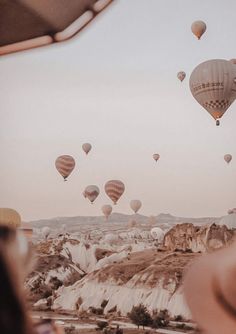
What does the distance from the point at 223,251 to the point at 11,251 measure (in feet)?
0.73

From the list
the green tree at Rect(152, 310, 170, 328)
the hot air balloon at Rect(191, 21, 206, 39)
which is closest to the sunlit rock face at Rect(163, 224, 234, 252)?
the green tree at Rect(152, 310, 170, 328)

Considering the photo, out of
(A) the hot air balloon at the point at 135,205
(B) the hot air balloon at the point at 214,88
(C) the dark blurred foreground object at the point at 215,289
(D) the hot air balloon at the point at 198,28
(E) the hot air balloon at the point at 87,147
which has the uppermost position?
(D) the hot air balloon at the point at 198,28

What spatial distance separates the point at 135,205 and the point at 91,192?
866 mm

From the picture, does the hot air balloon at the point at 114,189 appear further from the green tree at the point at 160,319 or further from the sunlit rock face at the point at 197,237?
the green tree at the point at 160,319

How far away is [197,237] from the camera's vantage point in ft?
31.5

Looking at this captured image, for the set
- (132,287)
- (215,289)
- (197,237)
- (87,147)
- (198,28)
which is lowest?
(132,287)

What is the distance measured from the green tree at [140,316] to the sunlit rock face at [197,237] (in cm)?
151

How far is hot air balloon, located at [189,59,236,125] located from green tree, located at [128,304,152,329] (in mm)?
4027

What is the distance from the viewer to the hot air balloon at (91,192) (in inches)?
335

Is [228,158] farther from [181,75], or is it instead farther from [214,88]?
[214,88]

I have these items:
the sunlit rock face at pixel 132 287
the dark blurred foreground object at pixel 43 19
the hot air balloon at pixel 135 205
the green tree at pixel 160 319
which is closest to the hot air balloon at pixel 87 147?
the hot air balloon at pixel 135 205

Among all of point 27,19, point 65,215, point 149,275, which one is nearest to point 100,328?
point 149,275

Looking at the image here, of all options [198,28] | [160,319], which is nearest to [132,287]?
[160,319]

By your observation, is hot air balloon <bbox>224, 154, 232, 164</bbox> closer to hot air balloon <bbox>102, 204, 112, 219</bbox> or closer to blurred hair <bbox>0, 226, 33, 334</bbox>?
hot air balloon <bbox>102, 204, 112, 219</bbox>
